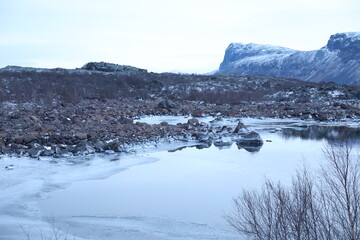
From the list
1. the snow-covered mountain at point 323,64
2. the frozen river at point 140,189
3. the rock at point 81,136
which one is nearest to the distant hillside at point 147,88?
the rock at point 81,136

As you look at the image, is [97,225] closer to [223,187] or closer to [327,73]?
[223,187]

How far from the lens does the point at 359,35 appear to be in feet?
439

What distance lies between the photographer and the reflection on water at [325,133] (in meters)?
19.2

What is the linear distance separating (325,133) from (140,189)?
1362 cm

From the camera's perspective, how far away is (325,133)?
2117 cm

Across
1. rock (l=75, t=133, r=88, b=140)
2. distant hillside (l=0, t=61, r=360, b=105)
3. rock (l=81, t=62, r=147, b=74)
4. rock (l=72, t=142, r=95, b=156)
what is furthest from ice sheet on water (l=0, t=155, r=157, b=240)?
rock (l=81, t=62, r=147, b=74)

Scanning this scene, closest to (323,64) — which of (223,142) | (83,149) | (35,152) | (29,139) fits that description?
(223,142)

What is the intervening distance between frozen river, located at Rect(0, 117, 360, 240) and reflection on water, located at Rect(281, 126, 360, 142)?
246cm

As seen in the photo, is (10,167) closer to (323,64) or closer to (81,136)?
(81,136)

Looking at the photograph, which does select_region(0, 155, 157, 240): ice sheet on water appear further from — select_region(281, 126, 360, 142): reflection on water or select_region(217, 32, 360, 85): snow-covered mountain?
select_region(217, 32, 360, 85): snow-covered mountain

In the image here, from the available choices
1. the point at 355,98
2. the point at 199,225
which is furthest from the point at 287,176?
the point at 355,98

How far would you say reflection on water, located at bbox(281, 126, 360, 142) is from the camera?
19156mm

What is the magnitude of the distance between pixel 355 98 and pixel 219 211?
36783mm

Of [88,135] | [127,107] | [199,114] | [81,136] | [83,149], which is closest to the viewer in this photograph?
[83,149]
